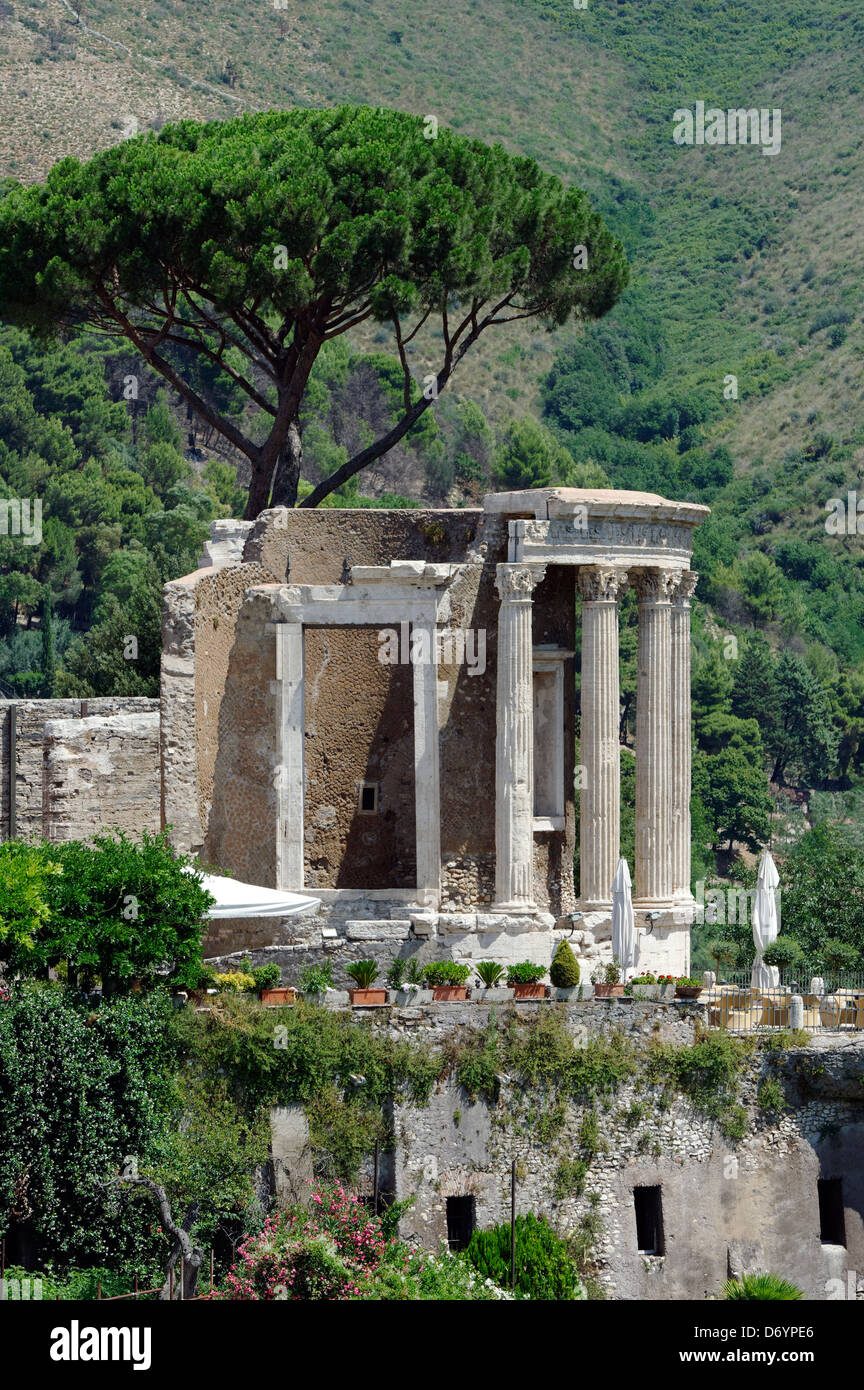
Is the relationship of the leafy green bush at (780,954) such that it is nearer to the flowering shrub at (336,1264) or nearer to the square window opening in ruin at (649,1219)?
the square window opening in ruin at (649,1219)

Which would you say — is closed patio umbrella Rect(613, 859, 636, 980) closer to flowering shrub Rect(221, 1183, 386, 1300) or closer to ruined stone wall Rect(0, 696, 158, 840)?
flowering shrub Rect(221, 1183, 386, 1300)

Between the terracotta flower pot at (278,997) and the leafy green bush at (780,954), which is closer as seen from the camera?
the terracotta flower pot at (278,997)

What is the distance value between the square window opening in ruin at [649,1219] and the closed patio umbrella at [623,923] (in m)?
4.38

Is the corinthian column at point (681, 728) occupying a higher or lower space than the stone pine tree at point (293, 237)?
lower


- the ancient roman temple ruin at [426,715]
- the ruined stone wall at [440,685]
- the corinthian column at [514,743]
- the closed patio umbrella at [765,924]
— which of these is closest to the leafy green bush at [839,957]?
the ancient roman temple ruin at [426,715]

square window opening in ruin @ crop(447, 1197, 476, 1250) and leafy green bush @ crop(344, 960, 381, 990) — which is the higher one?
leafy green bush @ crop(344, 960, 381, 990)

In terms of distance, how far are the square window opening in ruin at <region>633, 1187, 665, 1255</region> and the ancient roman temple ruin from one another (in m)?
6.24

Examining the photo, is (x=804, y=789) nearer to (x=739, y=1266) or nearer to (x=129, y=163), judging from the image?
(x=129, y=163)

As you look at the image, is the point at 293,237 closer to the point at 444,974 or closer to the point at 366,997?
the point at 444,974

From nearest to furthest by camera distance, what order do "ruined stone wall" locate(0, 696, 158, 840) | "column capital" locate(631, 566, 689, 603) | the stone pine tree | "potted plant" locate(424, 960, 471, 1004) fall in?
"potted plant" locate(424, 960, 471, 1004) → "ruined stone wall" locate(0, 696, 158, 840) → "column capital" locate(631, 566, 689, 603) → the stone pine tree

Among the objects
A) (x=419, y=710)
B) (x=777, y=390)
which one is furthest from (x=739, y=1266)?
(x=777, y=390)

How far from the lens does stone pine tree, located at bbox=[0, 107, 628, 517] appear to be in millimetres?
48906

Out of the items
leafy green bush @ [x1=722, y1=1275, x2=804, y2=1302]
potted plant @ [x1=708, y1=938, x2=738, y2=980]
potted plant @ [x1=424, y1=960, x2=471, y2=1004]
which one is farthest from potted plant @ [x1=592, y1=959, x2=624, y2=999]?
potted plant @ [x1=708, y1=938, x2=738, y2=980]

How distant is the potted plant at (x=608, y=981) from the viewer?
131 ft
